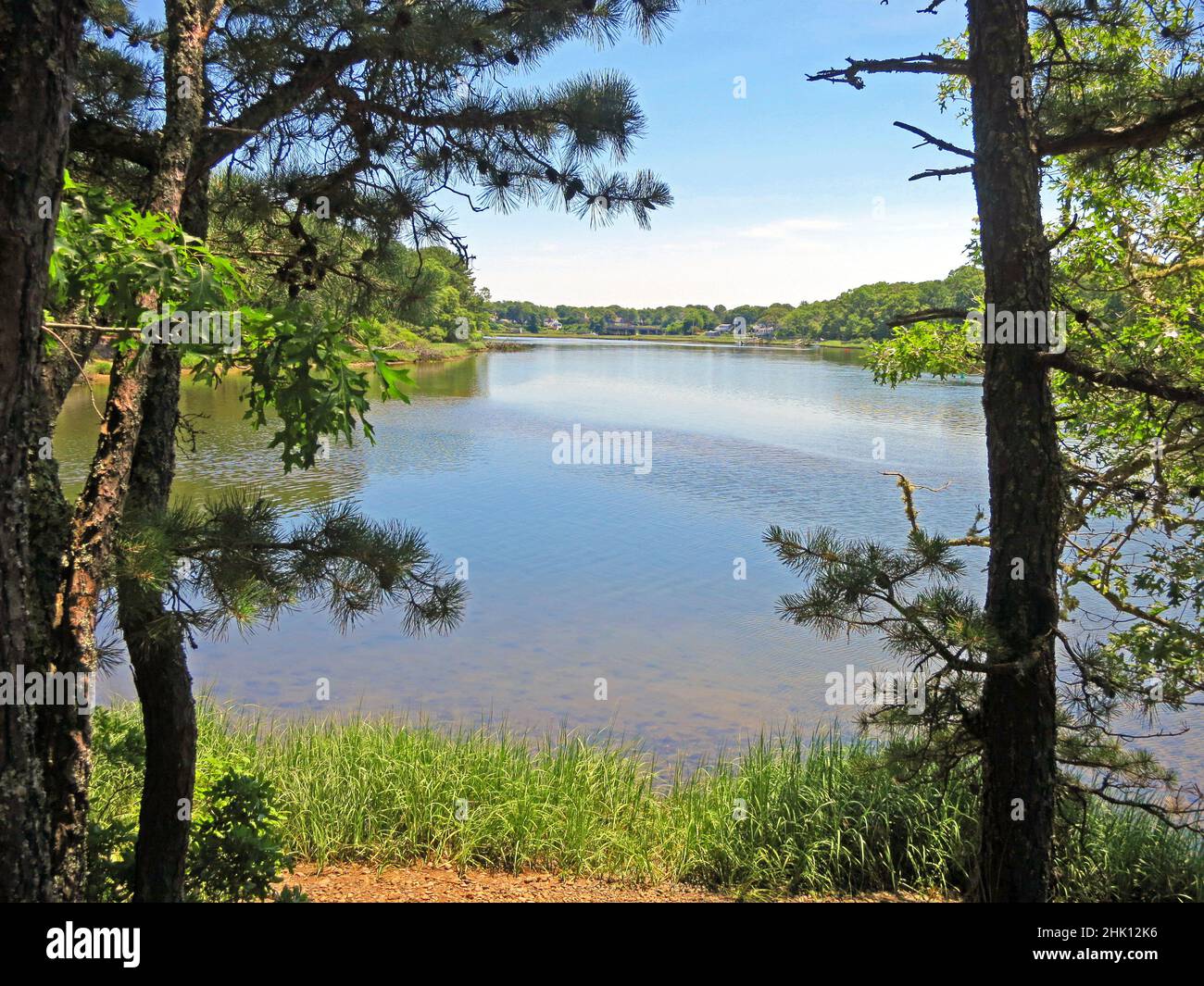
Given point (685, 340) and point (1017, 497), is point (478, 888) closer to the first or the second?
point (1017, 497)

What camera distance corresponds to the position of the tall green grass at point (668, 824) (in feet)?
16.9

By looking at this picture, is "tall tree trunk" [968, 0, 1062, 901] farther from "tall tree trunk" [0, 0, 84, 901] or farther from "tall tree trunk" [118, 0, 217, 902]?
"tall tree trunk" [0, 0, 84, 901]

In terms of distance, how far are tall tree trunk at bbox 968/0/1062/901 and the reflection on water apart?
3394 millimetres

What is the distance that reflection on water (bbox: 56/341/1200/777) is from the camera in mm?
8766

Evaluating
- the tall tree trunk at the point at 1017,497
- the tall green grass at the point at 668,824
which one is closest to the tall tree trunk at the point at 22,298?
the tall green grass at the point at 668,824

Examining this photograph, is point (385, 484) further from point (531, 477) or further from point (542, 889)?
point (542, 889)

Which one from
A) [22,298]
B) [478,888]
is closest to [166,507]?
[22,298]

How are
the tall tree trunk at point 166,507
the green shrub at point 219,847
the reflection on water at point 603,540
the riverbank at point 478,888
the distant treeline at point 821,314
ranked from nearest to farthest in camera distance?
1. the tall tree trunk at point 166,507
2. the green shrub at point 219,847
3. the riverbank at point 478,888
4. the reflection on water at point 603,540
5. the distant treeline at point 821,314

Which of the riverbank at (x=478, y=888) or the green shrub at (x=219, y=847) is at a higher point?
the green shrub at (x=219, y=847)

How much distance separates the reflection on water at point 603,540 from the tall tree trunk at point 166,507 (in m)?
0.84

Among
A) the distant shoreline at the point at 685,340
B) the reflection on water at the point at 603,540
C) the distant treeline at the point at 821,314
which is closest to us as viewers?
the reflection on water at the point at 603,540

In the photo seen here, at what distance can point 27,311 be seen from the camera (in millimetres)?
2170

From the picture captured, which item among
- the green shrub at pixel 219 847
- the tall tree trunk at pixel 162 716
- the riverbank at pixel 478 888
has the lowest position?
the riverbank at pixel 478 888

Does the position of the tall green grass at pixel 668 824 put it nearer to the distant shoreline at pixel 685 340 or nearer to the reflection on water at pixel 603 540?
the reflection on water at pixel 603 540
